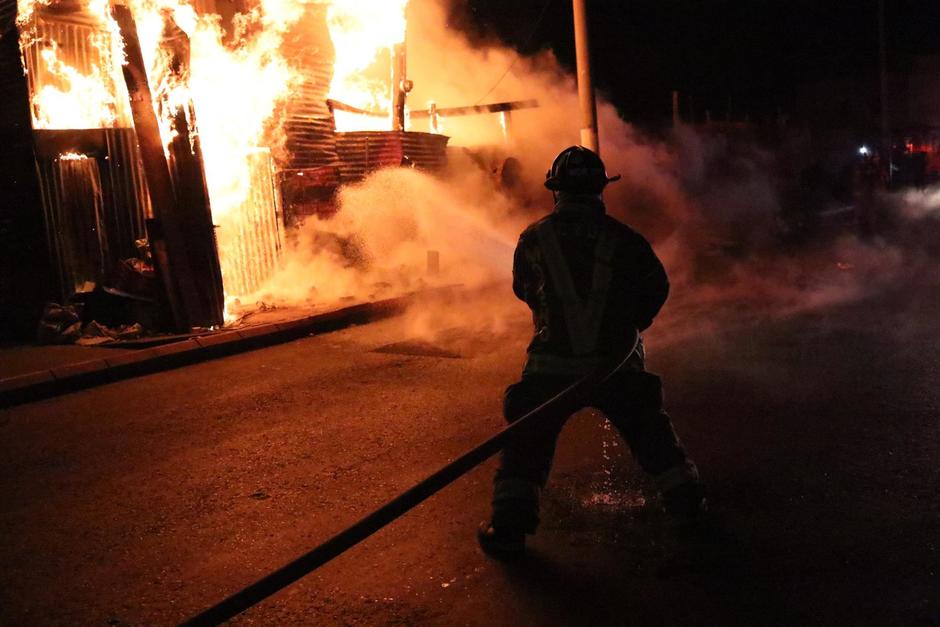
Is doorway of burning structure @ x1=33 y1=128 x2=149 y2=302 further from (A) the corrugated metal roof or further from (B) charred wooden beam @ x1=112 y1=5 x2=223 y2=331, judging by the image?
(A) the corrugated metal roof

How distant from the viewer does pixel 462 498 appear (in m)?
4.37

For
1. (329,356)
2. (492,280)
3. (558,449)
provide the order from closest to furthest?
(558,449)
(329,356)
(492,280)

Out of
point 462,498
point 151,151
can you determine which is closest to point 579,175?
point 462,498

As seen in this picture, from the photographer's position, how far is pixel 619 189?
19.8m

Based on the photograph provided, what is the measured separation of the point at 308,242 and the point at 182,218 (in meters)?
3.36

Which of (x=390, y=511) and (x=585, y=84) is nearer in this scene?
(x=390, y=511)

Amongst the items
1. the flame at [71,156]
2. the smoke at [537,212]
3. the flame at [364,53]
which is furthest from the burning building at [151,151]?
the flame at [364,53]

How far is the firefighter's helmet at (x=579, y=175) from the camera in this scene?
361 cm

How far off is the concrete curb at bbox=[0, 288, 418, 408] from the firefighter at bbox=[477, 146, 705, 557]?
5.97 m

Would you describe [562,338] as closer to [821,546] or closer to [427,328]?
[821,546]

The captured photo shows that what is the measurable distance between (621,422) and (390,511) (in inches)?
52.8

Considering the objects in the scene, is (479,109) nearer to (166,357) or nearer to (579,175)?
(166,357)

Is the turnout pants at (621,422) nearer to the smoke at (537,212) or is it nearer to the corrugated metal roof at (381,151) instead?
the smoke at (537,212)

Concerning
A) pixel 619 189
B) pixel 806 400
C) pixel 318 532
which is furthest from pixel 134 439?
pixel 619 189
